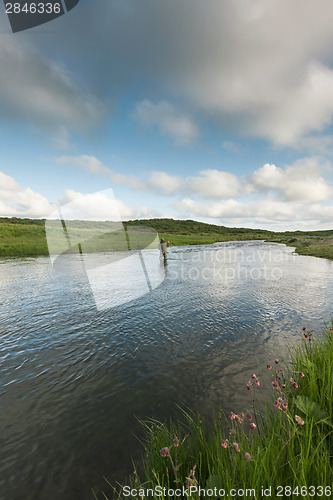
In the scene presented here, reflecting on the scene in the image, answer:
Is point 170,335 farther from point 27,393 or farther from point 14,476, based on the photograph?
point 14,476

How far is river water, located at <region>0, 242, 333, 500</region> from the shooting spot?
13.5 feet

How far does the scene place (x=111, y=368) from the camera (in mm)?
6977

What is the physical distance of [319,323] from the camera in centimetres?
936

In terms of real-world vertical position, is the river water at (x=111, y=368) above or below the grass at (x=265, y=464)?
below

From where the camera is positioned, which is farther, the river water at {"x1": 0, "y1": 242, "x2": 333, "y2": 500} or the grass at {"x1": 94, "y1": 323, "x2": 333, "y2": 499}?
the river water at {"x1": 0, "y1": 242, "x2": 333, "y2": 500}

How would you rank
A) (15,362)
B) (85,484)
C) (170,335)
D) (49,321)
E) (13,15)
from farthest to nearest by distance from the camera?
1. (13,15)
2. (49,321)
3. (170,335)
4. (15,362)
5. (85,484)

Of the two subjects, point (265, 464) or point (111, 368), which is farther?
point (111, 368)

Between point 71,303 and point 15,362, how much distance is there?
653 centimetres

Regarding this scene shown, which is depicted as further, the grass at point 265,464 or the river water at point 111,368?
the river water at point 111,368

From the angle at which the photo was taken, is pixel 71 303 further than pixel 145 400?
Yes

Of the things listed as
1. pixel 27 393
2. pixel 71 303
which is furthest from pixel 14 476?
pixel 71 303

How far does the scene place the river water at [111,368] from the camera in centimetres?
412

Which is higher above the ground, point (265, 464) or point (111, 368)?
point (265, 464)

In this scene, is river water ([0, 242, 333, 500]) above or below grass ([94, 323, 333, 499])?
below
